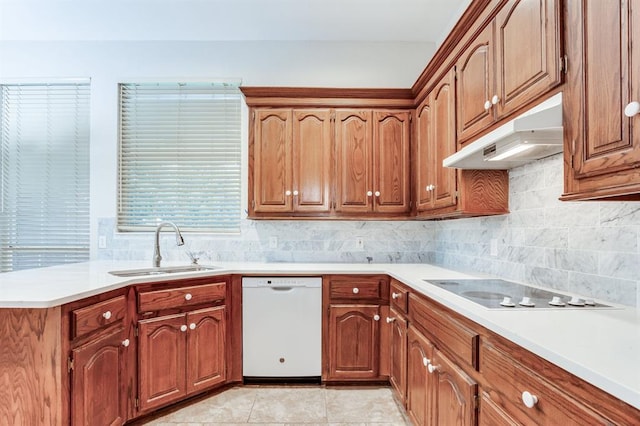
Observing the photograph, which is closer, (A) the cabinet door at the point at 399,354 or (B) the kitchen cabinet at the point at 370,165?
(A) the cabinet door at the point at 399,354

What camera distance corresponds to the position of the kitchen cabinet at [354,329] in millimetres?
2543

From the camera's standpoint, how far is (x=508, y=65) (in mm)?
1529

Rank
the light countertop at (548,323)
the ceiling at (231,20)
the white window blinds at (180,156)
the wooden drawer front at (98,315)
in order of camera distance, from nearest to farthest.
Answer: the light countertop at (548,323), the wooden drawer front at (98,315), the ceiling at (231,20), the white window blinds at (180,156)

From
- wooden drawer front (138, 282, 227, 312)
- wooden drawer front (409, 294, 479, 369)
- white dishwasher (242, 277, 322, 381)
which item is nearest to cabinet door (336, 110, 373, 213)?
white dishwasher (242, 277, 322, 381)

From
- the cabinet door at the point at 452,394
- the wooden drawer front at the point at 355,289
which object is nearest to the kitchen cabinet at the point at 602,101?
the cabinet door at the point at 452,394

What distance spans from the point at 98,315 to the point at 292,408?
1.35 m

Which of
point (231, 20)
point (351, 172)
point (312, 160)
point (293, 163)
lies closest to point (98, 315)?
point (293, 163)

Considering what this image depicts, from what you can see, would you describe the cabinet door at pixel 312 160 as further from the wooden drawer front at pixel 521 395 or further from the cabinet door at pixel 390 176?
the wooden drawer front at pixel 521 395

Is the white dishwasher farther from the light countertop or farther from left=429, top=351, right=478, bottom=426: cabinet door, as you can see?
left=429, top=351, right=478, bottom=426: cabinet door

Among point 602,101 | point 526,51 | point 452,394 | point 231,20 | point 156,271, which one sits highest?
point 231,20

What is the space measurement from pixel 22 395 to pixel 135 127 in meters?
2.37

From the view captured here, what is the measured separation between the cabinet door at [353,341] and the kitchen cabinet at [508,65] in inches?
55.5

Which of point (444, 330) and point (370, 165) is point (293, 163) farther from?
point (444, 330)

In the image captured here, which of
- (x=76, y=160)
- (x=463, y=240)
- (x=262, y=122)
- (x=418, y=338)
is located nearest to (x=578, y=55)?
(x=418, y=338)
